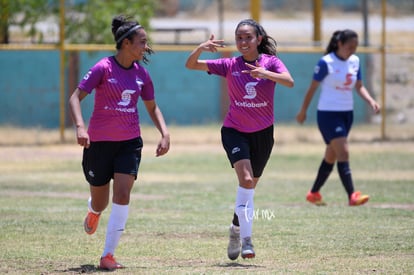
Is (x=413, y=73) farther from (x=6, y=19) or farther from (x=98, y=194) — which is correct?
(x=98, y=194)

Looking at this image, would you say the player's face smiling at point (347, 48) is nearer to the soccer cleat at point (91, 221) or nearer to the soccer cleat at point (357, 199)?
the soccer cleat at point (357, 199)

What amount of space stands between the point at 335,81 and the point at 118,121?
16.9 ft

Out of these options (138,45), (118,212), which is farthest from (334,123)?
(118,212)

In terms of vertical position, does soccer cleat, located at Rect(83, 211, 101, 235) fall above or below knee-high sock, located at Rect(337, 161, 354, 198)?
above

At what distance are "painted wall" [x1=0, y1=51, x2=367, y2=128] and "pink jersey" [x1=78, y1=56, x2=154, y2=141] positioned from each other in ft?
47.4

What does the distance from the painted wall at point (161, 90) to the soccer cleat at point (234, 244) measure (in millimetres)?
14421

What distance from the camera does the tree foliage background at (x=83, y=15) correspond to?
23.5 meters

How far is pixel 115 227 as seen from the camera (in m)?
7.79

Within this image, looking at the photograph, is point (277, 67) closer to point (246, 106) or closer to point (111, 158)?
point (246, 106)

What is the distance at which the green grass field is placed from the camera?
809cm

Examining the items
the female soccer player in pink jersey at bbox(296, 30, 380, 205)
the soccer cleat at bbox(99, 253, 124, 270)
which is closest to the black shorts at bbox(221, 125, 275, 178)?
the soccer cleat at bbox(99, 253, 124, 270)

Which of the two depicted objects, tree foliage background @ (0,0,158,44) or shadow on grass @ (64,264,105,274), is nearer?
shadow on grass @ (64,264,105,274)

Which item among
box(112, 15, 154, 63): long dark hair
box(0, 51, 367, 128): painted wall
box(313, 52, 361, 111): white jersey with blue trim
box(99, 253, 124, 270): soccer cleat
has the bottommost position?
box(0, 51, 367, 128): painted wall

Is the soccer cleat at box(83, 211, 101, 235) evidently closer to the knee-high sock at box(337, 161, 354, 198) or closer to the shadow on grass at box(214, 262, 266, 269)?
the shadow on grass at box(214, 262, 266, 269)
